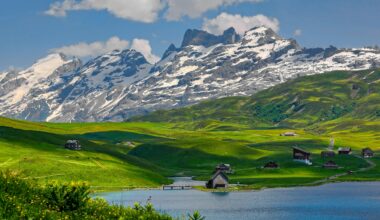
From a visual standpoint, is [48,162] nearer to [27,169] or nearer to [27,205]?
[27,169]

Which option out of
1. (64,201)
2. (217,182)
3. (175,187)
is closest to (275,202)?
(217,182)

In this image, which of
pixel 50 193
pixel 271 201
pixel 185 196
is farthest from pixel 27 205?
pixel 185 196

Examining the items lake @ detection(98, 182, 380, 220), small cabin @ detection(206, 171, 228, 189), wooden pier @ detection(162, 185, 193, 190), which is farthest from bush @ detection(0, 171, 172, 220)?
small cabin @ detection(206, 171, 228, 189)

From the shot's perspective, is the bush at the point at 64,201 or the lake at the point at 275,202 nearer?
the bush at the point at 64,201

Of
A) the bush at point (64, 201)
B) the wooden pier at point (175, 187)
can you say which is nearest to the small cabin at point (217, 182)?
the wooden pier at point (175, 187)

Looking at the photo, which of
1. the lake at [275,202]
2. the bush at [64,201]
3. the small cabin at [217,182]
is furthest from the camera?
the small cabin at [217,182]

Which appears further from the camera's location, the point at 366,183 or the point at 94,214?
the point at 366,183

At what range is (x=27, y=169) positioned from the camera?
16350cm

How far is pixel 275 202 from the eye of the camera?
140500 mm

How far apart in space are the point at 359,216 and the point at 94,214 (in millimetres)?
85795

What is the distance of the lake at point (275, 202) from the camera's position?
11950cm

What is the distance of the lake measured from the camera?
392 feet

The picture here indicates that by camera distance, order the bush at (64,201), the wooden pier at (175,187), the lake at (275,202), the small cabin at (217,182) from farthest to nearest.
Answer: the small cabin at (217,182) → the wooden pier at (175,187) → the lake at (275,202) → the bush at (64,201)

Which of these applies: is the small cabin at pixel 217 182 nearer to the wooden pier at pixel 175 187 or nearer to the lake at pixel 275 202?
the wooden pier at pixel 175 187
